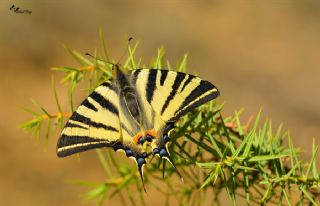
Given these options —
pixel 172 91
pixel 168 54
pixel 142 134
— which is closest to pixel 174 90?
pixel 172 91

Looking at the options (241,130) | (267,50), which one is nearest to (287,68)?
(267,50)

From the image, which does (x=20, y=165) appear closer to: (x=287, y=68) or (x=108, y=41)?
(x=108, y=41)

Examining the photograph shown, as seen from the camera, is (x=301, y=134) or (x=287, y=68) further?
(x=287, y=68)

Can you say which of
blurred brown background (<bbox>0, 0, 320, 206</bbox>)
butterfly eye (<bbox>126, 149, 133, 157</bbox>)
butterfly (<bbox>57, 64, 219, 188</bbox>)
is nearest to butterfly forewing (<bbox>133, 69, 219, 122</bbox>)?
butterfly (<bbox>57, 64, 219, 188</bbox>)

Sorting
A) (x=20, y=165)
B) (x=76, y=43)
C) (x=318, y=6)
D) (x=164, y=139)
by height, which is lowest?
(x=20, y=165)

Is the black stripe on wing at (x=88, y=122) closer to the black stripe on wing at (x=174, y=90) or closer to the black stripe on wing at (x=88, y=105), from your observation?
the black stripe on wing at (x=88, y=105)

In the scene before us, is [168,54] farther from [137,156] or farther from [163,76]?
[137,156]

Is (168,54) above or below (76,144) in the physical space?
above

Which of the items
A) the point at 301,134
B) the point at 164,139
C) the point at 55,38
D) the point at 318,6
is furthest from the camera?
the point at 318,6
